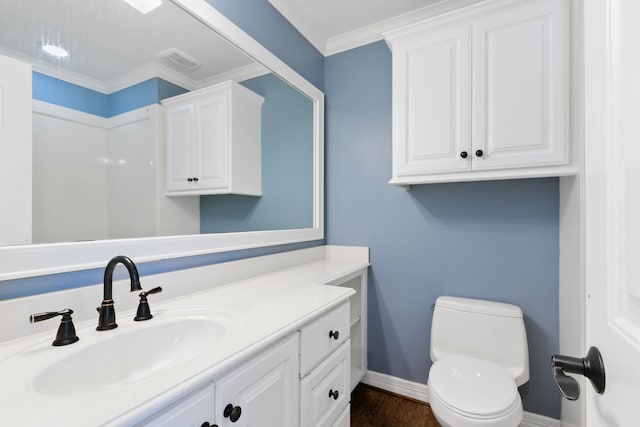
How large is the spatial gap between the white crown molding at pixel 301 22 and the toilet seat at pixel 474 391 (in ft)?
7.21

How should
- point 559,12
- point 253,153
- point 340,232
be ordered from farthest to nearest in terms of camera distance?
point 340,232 < point 253,153 < point 559,12

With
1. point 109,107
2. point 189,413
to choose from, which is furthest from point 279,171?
point 189,413

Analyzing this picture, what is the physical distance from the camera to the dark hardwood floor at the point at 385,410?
1.62 meters

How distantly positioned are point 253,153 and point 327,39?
1.16m

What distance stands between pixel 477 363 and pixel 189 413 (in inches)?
53.2

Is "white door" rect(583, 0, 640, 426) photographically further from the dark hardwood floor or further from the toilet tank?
the dark hardwood floor

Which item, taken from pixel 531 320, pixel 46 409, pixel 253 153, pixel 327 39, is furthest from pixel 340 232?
pixel 46 409

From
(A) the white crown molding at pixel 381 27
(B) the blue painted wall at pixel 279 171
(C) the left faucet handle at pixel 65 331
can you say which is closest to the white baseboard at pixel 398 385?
(B) the blue painted wall at pixel 279 171

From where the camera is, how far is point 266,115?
1774 millimetres

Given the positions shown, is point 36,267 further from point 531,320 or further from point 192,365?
point 531,320

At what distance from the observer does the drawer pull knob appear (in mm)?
673

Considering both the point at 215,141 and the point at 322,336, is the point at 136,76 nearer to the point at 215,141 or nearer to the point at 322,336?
the point at 215,141

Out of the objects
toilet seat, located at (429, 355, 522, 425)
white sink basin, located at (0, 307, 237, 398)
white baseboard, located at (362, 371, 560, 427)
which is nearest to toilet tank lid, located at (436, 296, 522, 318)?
A: toilet seat, located at (429, 355, 522, 425)

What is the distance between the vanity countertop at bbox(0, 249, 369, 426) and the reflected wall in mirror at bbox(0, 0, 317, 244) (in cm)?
30
